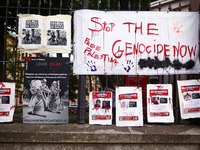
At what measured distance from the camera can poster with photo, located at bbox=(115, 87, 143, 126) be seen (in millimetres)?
3117

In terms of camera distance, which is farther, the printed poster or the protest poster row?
the printed poster

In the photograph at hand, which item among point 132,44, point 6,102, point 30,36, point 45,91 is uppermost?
point 30,36

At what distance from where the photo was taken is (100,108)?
3.16m

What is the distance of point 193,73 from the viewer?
3.28 m

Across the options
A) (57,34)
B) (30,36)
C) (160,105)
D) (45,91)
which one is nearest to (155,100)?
(160,105)

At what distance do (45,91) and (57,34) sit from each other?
3.47 feet

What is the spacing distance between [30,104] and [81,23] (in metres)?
1.72

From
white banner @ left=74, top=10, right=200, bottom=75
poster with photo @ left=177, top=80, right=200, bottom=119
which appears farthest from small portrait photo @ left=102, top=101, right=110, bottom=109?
poster with photo @ left=177, top=80, right=200, bottom=119

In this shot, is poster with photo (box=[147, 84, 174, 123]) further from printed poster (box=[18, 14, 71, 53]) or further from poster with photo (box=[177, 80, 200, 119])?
printed poster (box=[18, 14, 71, 53])

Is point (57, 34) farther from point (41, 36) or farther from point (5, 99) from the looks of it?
point (5, 99)

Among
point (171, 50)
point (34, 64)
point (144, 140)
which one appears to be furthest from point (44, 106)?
point (171, 50)

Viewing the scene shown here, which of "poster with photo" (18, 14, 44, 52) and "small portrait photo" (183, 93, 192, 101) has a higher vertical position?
"poster with photo" (18, 14, 44, 52)

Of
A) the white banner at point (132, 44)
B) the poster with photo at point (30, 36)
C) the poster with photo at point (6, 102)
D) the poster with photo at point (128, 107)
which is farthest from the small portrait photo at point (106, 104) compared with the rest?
the poster with photo at point (6, 102)

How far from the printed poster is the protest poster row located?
1100 millimetres
